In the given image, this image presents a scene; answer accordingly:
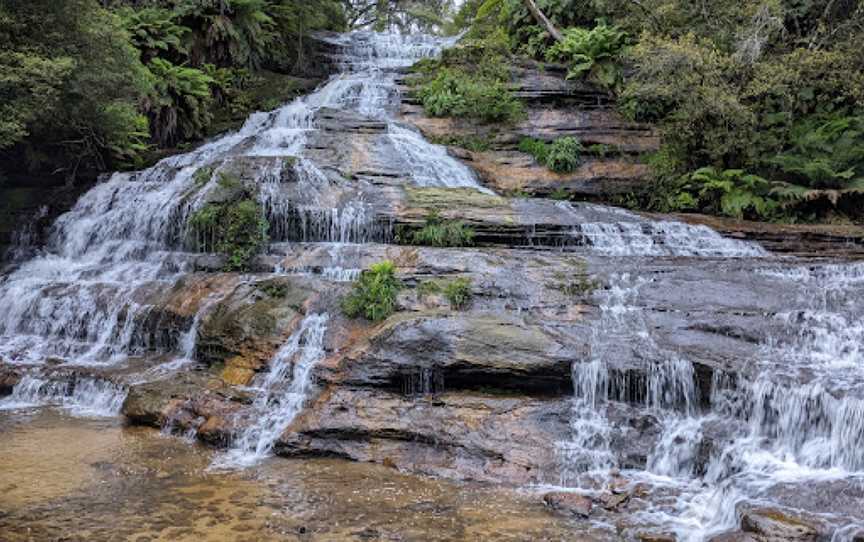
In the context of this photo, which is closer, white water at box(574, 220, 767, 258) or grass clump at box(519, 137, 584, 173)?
white water at box(574, 220, 767, 258)

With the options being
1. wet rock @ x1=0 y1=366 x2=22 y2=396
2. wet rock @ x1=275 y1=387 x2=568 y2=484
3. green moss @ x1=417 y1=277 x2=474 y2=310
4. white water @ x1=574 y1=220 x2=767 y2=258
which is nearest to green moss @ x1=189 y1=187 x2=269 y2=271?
wet rock @ x1=0 y1=366 x2=22 y2=396

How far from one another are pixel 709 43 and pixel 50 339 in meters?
13.7

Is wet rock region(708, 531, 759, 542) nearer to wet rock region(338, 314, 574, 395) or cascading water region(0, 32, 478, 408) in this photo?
wet rock region(338, 314, 574, 395)

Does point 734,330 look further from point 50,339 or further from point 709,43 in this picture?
point 50,339

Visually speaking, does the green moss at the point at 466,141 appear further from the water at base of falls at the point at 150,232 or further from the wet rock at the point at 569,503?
the wet rock at the point at 569,503

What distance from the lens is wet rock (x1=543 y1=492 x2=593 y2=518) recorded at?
5656mm

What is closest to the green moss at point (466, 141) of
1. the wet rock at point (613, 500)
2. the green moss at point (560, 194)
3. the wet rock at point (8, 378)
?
the green moss at point (560, 194)

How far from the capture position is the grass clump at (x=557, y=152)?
50.2 feet

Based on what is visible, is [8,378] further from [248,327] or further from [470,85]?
[470,85]

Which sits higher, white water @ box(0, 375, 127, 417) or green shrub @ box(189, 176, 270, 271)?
green shrub @ box(189, 176, 270, 271)

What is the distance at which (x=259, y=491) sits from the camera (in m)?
6.06

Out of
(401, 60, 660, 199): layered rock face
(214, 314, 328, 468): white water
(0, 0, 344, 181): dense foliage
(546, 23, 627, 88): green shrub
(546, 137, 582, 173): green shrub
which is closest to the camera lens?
(214, 314, 328, 468): white water

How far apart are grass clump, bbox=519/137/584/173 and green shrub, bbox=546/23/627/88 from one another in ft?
7.97

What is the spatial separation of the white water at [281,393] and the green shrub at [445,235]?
2872 mm
